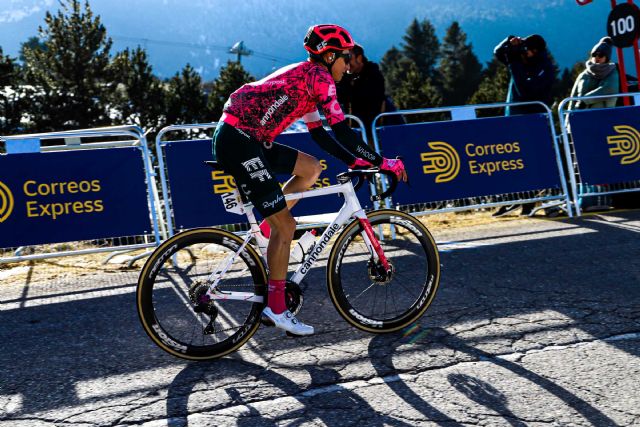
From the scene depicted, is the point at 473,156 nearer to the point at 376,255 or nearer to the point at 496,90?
the point at 376,255

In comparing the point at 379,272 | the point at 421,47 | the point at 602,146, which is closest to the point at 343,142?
the point at 379,272

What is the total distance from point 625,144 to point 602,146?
0.40 meters

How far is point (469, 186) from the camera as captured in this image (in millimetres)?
8969

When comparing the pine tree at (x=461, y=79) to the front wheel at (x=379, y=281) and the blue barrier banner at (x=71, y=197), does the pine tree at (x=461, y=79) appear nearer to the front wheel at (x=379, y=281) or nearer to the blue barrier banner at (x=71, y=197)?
the blue barrier banner at (x=71, y=197)

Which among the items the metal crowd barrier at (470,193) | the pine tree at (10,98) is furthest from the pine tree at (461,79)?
the metal crowd barrier at (470,193)

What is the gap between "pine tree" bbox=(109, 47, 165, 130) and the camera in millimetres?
65062

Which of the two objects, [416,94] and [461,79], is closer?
[416,94]

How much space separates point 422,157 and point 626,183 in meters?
3.65

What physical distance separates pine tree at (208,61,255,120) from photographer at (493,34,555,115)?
2319 inches

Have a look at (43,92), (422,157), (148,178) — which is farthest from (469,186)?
(43,92)

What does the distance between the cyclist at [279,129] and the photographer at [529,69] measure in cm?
630

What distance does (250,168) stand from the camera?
4.26 m

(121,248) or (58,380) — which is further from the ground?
(121,248)

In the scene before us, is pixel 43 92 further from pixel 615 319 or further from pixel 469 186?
pixel 615 319
